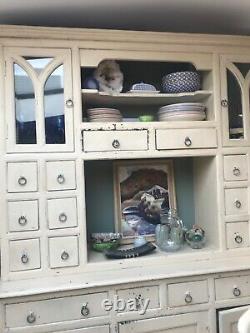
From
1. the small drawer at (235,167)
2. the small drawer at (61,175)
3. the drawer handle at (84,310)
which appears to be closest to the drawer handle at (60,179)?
the small drawer at (61,175)

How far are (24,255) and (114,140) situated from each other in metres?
0.71

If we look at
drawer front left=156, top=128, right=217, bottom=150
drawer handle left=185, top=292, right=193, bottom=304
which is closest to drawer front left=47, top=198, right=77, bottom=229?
drawer front left=156, top=128, right=217, bottom=150

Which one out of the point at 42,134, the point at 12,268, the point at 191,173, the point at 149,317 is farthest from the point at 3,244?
the point at 191,173

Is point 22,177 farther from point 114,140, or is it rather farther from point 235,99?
point 235,99

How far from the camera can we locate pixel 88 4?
1.56 metres

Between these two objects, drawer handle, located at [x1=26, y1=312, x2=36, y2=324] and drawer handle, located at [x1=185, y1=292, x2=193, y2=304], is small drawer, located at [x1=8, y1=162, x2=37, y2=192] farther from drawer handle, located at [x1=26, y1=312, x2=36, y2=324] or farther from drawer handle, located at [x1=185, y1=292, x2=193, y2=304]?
drawer handle, located at [x1=185, y1=292, x2=193, y2=304]

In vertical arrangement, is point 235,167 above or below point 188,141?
below

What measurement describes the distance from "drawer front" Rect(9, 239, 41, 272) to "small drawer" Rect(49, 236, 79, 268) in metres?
0.07

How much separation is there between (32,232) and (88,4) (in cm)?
113

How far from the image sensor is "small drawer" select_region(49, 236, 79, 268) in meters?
1.57

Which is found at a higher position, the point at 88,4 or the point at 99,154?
the point at 88,4

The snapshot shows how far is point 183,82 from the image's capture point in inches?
69.4

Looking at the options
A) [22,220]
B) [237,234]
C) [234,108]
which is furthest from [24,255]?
[234,108]

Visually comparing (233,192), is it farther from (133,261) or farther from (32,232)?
(32,232)
